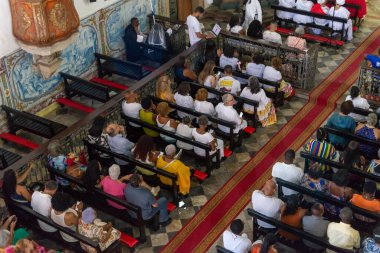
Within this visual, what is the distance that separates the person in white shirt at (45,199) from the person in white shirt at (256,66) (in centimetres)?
526

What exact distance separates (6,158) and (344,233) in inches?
233

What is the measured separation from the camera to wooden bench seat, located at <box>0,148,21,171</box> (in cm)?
995

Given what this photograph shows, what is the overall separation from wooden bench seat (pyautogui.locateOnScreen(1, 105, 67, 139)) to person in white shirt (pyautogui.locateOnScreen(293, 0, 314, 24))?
6955 mm

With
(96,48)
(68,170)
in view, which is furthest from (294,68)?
(68,170)

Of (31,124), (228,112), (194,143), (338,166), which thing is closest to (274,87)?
(228,112)

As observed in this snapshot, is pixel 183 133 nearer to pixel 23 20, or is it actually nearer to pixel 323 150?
pixel 323 150

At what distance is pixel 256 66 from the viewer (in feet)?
39.3

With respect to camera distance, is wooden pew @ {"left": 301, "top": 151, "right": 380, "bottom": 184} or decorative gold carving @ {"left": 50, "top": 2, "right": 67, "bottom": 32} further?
decorative gold carving @ {"left": 50, "top": 2, "right": 67, "bottom": 32}

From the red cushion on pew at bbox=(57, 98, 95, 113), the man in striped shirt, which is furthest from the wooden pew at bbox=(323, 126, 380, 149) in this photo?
the red cushion on pew at bbox=(57, 98, 95, 113)

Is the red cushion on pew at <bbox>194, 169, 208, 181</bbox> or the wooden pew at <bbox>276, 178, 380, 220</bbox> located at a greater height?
the wooden pew at <bbox>276, 178, 380, 220</bbox>

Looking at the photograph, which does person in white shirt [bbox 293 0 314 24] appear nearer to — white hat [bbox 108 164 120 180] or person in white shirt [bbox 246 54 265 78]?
person in white shirt [bbox 246 54 265 78]

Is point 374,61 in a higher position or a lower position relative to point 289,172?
higher

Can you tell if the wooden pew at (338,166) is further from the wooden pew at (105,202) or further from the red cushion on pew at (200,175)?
the wooden pew at (105,202)

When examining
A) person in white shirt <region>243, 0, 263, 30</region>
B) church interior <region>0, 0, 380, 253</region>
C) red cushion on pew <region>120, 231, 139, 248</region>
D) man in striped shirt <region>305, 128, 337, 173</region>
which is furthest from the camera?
person in white shirt <region>243, 0, 263, 30</region>
